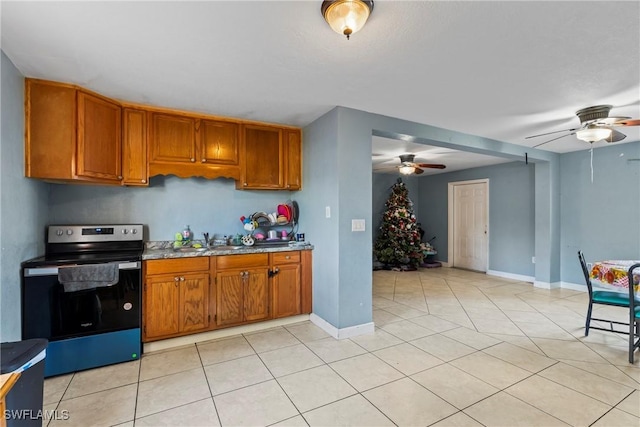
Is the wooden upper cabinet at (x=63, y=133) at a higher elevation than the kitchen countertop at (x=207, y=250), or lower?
higher

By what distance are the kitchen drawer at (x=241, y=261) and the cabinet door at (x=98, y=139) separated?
1.23 meters

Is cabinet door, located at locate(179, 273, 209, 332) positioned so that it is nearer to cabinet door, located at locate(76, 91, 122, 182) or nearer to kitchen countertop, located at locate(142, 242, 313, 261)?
kitchen countertop, located at locate(142, 242, 313, 261)

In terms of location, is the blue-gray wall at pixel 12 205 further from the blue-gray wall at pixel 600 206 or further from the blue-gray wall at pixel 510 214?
the blue-gray wall at pixel 510 214

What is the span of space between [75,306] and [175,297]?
72 centimetres

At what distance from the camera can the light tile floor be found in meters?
1.80

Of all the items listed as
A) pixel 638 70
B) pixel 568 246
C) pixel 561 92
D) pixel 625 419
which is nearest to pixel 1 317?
pixel 625 419

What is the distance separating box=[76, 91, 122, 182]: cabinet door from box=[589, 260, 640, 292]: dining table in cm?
474

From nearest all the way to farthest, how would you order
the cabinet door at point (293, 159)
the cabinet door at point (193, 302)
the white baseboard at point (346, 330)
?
the cabinet door at point (193, 302) < the white baseboard at point (346, 330) < the cabinet door at point (293, 159)

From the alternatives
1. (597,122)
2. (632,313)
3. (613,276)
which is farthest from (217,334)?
(597,122)

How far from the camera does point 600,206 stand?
4.56 m

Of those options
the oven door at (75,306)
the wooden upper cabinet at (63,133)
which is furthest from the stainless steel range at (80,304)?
the wooden upper cabinet at (63,133)

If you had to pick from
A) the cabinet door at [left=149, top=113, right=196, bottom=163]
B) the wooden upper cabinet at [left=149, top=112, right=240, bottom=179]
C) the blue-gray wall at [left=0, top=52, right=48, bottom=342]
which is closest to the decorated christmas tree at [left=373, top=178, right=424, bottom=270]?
the wooden upper cabinet at [left=149, top=112, right=240, bottom=179]

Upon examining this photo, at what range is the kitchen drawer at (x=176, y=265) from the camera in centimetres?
267

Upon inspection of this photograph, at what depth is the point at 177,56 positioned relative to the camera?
79.6 inches
